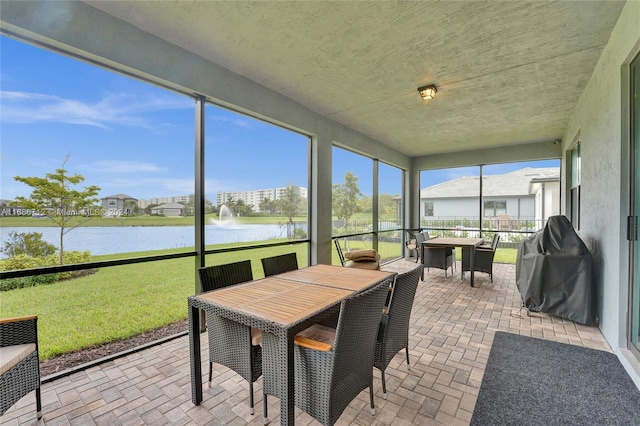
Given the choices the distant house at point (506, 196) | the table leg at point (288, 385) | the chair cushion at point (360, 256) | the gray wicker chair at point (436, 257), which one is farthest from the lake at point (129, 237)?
the distant house at point (506, 196)

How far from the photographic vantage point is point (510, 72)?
343cm

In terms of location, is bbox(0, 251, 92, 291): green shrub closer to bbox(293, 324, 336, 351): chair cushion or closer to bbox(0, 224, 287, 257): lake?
bbox(0, 224, 287, 257): lake

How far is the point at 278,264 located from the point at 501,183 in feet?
23.6

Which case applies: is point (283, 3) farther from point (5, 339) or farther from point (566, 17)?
point (5, 339)

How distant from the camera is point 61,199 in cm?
258

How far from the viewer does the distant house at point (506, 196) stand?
7117mm

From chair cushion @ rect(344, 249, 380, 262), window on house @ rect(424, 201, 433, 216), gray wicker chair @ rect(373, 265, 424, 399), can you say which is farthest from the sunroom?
window on house @ rect(424, 201, 433, 216)

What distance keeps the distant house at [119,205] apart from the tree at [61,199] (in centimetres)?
10

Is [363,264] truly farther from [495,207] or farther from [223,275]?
[495,207]

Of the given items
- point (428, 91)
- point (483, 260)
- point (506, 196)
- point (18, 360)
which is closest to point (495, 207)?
point (506, 196)

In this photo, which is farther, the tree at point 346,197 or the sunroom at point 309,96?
the tree at point 346,197

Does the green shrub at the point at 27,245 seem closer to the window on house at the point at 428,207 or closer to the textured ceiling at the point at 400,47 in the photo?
the textured ceiling at the point at 400,47

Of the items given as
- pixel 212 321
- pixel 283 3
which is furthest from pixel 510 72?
pixel 212 321

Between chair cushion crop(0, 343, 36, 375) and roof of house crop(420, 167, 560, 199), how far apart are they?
330 inches
